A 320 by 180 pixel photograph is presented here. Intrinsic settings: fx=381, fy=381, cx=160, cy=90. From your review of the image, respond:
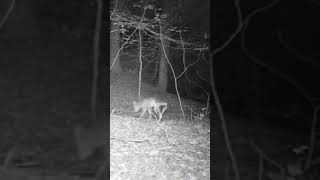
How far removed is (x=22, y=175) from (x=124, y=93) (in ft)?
1.48

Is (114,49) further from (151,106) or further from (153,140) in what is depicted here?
(153,140)

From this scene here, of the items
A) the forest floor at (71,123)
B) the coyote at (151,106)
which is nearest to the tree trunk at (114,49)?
the forest floor at (71,123)

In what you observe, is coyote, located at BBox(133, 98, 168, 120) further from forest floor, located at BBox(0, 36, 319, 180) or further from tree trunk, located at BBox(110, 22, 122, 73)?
tree trunk, located at BBox(110, 22, 122, 73)

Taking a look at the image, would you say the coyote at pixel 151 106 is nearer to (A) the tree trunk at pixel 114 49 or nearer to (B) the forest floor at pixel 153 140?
(B) the forest floor at pixel 153 140

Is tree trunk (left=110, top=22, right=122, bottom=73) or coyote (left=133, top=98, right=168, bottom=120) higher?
tree trunk (left=110, top=22, right=122, bottom=73)

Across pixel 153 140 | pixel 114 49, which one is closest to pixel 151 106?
pixel 153 140

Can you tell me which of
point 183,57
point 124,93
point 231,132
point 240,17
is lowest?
point 231,132

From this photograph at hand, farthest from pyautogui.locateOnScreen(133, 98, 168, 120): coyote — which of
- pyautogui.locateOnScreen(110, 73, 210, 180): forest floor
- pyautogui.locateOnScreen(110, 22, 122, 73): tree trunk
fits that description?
pyautogui.locateOnScreen(110, 22, 122, 73): tree trunk

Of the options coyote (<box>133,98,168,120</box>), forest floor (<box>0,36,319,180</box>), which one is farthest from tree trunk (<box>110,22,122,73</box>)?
coyote (<box>133,98,168,120</box>)

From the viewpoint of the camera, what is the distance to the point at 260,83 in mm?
1237

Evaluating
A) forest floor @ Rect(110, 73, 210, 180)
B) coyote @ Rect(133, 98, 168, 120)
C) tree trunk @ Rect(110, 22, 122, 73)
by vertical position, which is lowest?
forest floor @ Rect(110, 73, 210, 180)

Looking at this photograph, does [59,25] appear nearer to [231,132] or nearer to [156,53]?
[156,53]

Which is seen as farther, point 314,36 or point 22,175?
point 22,175

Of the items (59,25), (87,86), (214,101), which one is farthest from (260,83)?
(59,25)
